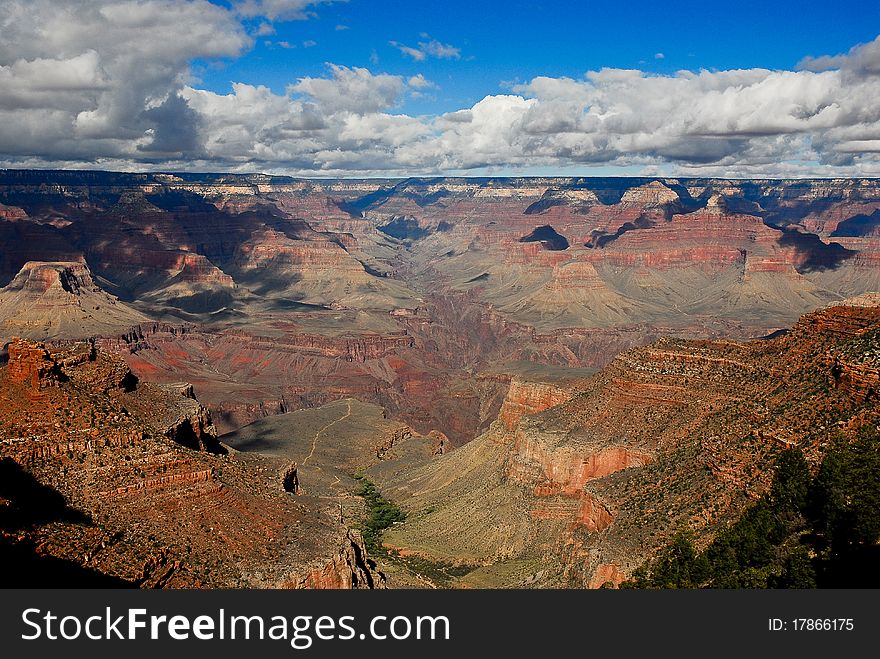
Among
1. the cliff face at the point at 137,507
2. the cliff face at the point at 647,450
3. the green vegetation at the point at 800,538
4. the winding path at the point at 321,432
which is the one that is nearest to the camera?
the green vegetation at the point at 800,538

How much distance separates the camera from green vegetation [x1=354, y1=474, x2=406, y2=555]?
255ft

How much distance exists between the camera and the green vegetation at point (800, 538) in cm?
3531

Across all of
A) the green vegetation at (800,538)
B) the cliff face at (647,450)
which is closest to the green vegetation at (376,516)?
the cliff face at (647,450)

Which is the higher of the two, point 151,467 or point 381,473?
point 151,467

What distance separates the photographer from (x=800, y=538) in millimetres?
41125

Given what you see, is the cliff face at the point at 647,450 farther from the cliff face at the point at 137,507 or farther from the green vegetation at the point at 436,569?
the cliff face at the point at 137,507

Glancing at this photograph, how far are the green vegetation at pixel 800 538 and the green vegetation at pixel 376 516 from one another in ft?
121

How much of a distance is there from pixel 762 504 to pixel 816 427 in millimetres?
8897

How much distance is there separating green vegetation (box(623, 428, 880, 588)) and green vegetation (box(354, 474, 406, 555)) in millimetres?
36962
